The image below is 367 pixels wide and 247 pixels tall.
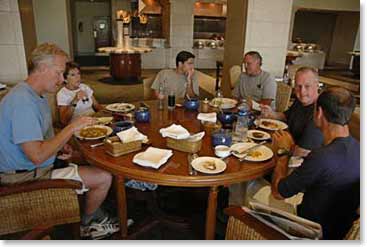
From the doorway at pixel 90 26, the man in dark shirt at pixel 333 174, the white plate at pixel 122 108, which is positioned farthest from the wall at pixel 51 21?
the man in dark shirt at pixel 333 174

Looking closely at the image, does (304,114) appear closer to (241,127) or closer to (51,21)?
(241,127)

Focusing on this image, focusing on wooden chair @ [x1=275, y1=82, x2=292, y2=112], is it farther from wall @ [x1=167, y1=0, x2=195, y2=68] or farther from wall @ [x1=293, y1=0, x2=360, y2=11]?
wall @ [x1=293, y1=0, x2=360, y2=11]

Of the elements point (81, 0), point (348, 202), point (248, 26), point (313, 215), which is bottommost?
point (313, 215)

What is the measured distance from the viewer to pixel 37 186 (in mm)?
1504

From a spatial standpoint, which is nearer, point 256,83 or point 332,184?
point 332,184

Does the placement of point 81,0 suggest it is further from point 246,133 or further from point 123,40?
point 246,133

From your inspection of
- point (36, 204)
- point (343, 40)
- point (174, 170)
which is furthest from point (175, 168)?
point (343, 40)

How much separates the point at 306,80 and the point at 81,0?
37.3 feet

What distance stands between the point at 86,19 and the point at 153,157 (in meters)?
11.6

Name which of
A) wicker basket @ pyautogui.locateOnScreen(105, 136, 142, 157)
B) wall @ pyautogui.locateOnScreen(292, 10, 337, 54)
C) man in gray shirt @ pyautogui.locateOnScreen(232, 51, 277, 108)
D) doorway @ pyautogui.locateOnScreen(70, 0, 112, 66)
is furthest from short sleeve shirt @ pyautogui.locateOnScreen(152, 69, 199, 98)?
wall @ pyautogui.locateOnScreen(292, 10, 337, 54)

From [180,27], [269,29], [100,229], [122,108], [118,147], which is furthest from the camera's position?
[180,27]

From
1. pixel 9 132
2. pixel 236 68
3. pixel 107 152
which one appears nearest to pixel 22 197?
pixel 9 132

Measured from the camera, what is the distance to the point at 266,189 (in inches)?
71.4

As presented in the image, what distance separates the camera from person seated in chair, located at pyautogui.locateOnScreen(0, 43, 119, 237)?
A: 149 centimetres
